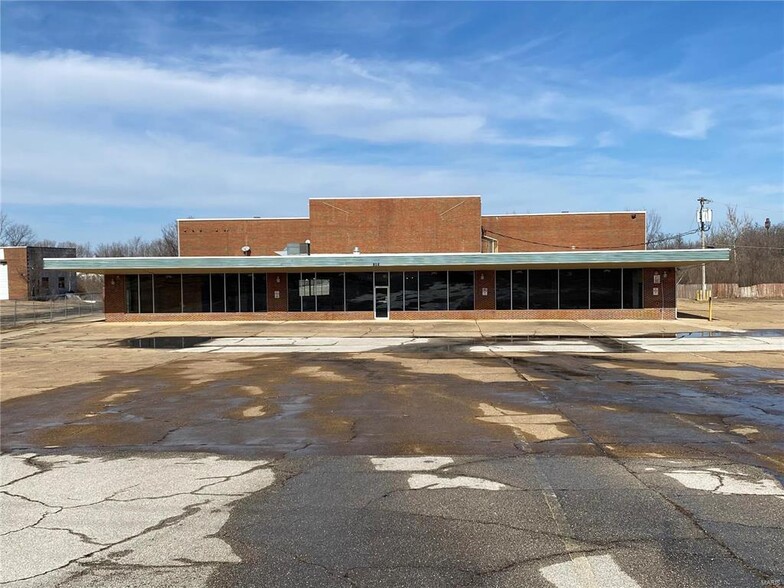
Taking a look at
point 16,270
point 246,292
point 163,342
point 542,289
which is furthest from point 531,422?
point 16,270

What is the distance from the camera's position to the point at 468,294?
1410 inches

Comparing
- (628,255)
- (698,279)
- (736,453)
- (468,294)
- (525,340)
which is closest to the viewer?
(736,453)

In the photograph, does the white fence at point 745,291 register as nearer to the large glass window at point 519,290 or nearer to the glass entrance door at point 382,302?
the large glass window at point 519,290

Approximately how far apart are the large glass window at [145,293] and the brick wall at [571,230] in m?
24.8

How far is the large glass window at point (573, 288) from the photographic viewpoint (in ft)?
116

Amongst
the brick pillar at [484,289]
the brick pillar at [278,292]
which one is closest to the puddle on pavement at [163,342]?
the brick pillar at [278,292]

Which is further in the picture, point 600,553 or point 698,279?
point 698,279

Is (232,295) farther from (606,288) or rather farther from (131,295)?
(606,288)

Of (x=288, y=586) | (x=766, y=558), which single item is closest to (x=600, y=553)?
(x=766, y=558)

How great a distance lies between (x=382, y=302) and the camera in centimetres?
3628

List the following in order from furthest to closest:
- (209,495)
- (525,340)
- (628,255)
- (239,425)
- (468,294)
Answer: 1. (468,294)
2. (628,255)
3. (525,340)
4. (239,425)
5. (209,495)

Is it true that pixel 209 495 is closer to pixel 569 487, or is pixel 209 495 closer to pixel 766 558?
pixel 569 487

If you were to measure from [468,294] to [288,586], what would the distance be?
3185 cm

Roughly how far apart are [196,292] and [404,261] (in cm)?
1234
